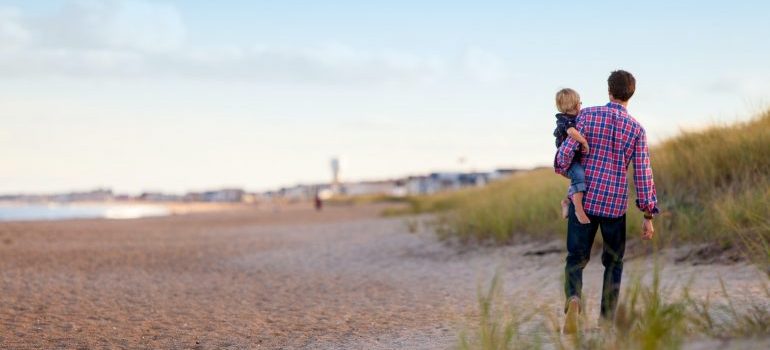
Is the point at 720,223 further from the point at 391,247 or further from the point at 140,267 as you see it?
the point at 140,267

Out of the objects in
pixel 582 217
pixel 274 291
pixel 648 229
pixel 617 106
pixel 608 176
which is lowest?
pixel 274 291

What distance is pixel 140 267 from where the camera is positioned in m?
13.6

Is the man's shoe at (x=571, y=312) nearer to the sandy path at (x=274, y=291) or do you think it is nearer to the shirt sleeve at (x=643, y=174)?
the sandy path at (x=274, y=291)

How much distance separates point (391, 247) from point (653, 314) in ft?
37.5

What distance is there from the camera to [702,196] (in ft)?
37.0

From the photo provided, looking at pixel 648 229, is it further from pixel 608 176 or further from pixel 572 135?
pixel 572 135

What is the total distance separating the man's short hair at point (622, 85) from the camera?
542 centimetres

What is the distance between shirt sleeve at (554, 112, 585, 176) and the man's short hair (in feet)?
0.93

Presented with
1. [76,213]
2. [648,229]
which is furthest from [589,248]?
[76,213]

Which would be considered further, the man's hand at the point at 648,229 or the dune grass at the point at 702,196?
the dune grass at the point at 702,196

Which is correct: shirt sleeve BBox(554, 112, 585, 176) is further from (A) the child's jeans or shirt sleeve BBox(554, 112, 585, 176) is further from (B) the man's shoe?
(B) the man's shoe

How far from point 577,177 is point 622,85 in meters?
0.66

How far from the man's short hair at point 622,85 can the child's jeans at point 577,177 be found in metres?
0.53

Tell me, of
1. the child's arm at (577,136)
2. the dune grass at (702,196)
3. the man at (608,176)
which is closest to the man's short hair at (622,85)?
the man at (608,176)
